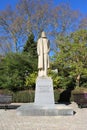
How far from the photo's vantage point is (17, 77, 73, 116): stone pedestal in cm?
1291

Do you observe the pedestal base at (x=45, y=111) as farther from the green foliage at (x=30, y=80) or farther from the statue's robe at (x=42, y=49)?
→ the green foliage at (x=30, y=80)

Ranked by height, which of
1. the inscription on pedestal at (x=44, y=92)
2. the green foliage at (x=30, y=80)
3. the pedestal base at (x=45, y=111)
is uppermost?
the green foliage at (x=30, y=80)

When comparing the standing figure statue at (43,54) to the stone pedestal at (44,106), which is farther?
the standing figure statue at (43,54)

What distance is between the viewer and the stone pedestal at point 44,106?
12915 mm

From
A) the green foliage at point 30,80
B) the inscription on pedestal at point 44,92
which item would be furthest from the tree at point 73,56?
the inscription on pedestal at point 44,92

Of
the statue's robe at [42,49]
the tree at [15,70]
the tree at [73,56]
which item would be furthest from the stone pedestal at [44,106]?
the tree at [73,56]

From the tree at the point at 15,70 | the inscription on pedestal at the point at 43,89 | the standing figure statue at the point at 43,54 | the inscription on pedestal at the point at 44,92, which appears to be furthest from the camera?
the tree at the point at 15,70

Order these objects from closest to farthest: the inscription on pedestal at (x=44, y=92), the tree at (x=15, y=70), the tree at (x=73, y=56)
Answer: the inscription on pedestal at (x=44, y=92) → the tree at (x=15, y=70) → the tree at (x=73, y=56)

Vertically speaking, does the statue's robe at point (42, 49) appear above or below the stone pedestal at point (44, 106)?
above

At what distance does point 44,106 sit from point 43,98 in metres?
1.12

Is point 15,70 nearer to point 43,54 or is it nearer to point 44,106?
point 43,54

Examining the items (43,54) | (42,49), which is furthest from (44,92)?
(42,49)

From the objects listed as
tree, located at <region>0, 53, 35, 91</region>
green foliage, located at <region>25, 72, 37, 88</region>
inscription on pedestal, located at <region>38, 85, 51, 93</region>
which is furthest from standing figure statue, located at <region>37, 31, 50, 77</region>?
green foliage, located at <region>25, 72, 37, 88</region>

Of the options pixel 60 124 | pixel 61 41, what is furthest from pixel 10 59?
pixel 60 124
